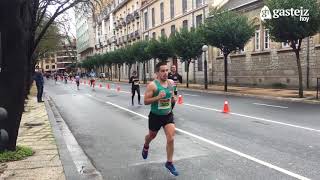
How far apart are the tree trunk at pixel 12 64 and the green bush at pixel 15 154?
0.23 meters

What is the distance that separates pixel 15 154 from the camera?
8414 millimetres

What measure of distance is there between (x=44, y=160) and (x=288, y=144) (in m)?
4.65

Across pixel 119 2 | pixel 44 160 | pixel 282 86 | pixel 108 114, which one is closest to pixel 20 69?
pixel 44 160

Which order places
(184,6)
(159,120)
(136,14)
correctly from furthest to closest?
(136,14)
(184,6)
(159,120)

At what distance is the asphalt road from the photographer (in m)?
7.30

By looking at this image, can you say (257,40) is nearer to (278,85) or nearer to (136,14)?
(278,85)

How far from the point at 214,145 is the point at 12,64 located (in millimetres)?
4133

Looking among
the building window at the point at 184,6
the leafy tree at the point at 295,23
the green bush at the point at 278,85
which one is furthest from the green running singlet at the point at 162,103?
the building window at the point at 184,6

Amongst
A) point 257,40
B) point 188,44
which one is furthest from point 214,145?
point 188,44

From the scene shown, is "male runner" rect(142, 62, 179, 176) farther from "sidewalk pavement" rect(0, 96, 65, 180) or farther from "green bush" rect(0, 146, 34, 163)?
"green bush" rect(0, 146, 34, 163)

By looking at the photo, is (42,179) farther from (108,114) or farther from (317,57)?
(317,57)

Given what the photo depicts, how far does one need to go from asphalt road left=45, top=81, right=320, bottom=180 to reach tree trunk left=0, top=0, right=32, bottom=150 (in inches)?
64.1

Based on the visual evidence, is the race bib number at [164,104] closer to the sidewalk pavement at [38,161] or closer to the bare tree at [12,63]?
the sidewalk pavement at [38,161]

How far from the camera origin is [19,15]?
8375 millimetres
